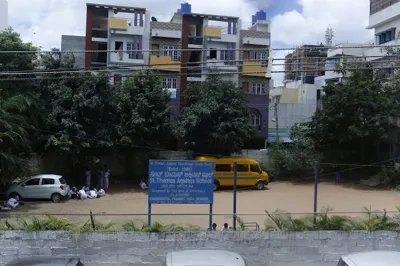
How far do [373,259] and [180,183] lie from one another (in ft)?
14.8

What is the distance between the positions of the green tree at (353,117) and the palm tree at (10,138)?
18.3 m

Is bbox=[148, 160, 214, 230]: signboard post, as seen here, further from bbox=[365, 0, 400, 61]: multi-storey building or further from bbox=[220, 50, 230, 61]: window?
bbox=[220, 50, 230, 61]: window

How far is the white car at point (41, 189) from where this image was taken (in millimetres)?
21891

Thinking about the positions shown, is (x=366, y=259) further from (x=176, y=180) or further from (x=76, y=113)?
(x=76, y=113)

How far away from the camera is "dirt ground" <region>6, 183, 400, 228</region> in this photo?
19322 mm

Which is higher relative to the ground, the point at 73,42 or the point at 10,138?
the point at 73,42

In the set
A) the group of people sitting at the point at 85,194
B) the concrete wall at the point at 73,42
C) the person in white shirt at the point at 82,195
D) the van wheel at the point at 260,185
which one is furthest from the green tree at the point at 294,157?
the concrete wall at the point at 73,42

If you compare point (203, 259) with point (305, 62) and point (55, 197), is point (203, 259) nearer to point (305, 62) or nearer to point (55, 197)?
point (55, 197)

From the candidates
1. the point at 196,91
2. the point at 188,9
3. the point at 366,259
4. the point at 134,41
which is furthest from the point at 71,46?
the point at 366,259

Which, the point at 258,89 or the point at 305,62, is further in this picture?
the point at 305,62

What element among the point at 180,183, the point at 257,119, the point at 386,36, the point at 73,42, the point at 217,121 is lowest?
the point at 180,183

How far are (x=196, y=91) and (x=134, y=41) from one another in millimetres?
7626

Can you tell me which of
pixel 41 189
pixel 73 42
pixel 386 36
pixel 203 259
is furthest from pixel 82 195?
pixel 386 36

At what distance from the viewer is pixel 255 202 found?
22.0m
